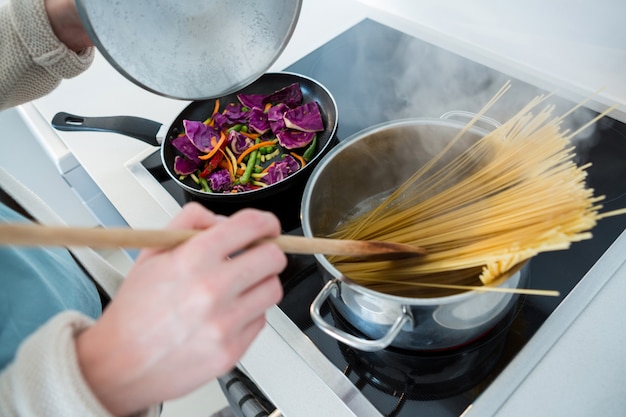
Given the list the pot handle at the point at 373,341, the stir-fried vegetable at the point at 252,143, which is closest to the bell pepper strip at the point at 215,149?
the stir-fried vegetable at the point at 252,143

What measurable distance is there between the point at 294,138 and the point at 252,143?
0.29 ft

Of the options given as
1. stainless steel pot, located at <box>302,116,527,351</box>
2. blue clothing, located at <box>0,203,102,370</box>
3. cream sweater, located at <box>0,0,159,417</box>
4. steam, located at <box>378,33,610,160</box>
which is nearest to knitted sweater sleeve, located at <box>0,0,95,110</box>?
cream sweater, located at <box>0,0,159,417</box>

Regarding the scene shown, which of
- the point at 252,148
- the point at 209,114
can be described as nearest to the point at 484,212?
the point at 252,148

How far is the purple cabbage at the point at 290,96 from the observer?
91 centimetres

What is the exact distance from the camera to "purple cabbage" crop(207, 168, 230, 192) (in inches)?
33.3

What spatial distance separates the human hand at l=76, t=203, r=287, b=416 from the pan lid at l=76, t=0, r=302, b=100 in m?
0.27

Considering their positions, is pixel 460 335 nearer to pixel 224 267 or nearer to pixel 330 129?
pixel 224 267

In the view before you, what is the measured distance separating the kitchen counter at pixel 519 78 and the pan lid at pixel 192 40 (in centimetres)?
29

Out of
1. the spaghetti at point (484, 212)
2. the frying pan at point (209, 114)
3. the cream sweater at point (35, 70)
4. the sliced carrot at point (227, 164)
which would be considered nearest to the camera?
the spaghetti at point (484, 212)

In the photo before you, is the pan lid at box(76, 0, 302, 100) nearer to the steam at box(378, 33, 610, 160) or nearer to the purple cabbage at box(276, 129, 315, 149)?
the purple cabbage at box(276, 129, 315, 149)

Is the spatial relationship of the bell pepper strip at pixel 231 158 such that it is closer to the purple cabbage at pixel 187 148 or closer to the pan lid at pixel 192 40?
the purple cabbage at pixel 187 148

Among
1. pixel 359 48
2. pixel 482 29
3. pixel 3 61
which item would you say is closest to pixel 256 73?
pixel 3 61

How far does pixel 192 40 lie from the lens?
602 mm

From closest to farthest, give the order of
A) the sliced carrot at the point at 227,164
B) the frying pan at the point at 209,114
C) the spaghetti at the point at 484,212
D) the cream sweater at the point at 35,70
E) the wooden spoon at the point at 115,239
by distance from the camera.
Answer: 1. the wooden spoon at the point at 115,239
2. the spaghetti at the point at 484,212
3. the cream sweater at the point at 35,70
4. the frying pan at the point at 209,114
5. the sliced carrot at the point at 227,164
